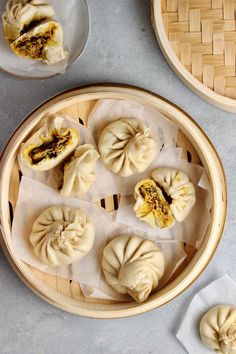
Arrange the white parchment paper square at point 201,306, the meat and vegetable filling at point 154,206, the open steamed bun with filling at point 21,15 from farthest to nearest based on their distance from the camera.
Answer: the white parchment paper square at point 201,306
the meat and vegetable filling at point 154,206
the open steamed bun with filling at point 21,15

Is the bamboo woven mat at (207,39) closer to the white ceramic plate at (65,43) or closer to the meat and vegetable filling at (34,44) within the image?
the white ceramic plate at (65,43)

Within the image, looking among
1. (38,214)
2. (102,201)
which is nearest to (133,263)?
(102,201)

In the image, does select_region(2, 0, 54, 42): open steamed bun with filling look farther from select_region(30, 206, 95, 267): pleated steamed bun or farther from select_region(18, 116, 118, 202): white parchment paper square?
select_region(30, 206, 95, 267): pleated steamed bun

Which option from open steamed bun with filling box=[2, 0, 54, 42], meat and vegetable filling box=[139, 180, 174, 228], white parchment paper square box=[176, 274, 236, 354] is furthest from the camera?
white parchment paper square box=[176, 274, 236, 354]

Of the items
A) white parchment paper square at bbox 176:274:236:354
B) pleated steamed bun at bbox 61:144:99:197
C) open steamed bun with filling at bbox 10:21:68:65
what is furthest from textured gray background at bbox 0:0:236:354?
pleated steamed bun at bbox 61:144:99:197

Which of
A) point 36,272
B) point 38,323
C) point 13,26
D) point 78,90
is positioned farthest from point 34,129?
point 38,323

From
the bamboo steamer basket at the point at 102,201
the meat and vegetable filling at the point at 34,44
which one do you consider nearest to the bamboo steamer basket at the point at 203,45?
the bamboo steamer basket at the point at 102,201

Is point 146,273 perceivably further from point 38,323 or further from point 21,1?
point 21,1

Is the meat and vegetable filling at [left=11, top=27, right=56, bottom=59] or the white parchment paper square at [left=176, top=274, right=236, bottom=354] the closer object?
the meat and vegetable filling at [left=11, top=27, right=56, bottom=59]
